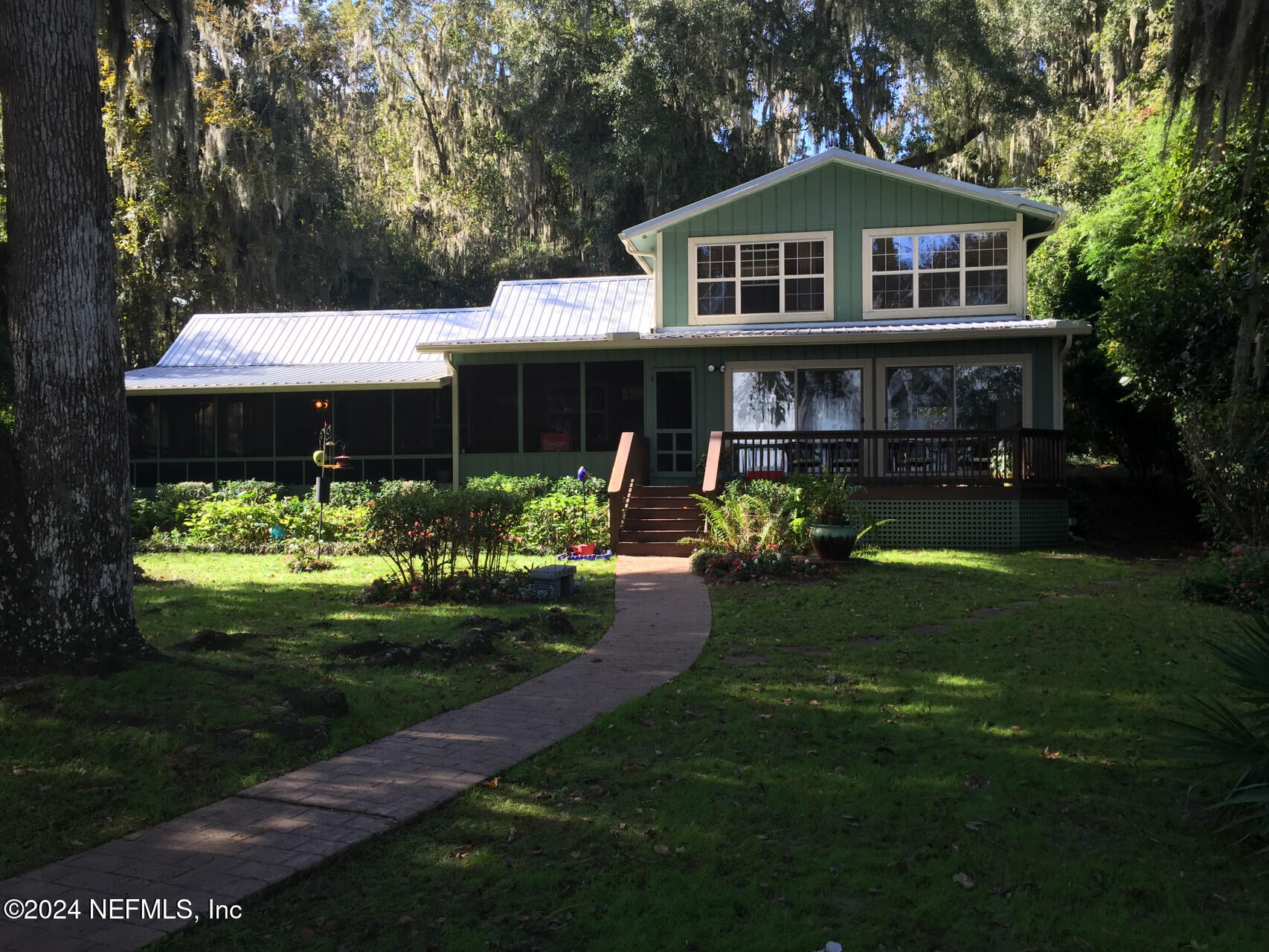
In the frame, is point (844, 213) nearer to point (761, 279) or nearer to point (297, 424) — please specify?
point (761, 279)

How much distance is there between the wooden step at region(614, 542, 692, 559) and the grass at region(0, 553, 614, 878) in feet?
18.2

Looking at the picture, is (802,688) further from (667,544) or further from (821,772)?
(667,544)

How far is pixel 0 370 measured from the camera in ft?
23.7

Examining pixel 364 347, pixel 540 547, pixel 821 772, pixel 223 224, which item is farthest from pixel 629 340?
pixel 223 224

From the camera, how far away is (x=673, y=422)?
2011 centimetres

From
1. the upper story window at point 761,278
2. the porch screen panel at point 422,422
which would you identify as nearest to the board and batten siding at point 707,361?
the upper story window at point 761,278

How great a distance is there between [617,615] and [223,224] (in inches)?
957

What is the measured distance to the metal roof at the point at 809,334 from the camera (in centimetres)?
1780

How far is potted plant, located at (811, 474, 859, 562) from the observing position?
13945mm

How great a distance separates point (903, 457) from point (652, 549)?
Answer: 14.7 feet

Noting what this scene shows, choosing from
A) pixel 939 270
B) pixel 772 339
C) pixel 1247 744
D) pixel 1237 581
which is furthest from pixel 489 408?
pixel 1247 744

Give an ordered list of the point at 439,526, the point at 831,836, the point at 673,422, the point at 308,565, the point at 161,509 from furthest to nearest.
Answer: the point at 673,422 < the point at 161,509 < the point at 308,565 < the point at 439,526 < the point at 831,836

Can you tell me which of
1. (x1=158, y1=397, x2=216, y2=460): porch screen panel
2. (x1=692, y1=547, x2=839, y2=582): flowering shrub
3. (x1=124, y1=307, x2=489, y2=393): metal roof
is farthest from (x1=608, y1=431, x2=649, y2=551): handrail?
(x1=158, y1=397, x2=216, y2=460): porch screen panel

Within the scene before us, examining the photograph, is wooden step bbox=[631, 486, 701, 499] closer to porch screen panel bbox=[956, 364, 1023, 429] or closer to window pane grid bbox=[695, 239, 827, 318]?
window pane grid bbox=[695, 239, 827, 318]
